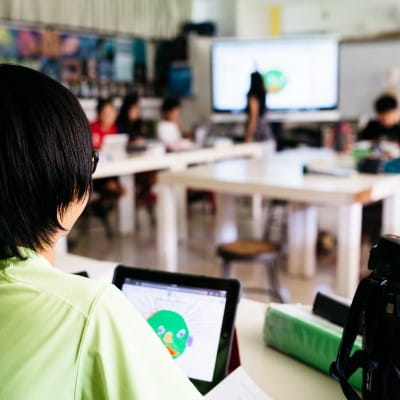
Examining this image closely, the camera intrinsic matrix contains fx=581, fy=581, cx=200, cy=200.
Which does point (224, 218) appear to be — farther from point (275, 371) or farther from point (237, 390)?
point (237, 390)

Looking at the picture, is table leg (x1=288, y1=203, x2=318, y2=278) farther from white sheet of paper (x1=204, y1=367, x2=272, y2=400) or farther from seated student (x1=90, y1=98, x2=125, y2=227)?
white sheet of paper (x1=204, y1=367, x2=272, y2=400)

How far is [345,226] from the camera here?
274 cm

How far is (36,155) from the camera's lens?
639 millimetres

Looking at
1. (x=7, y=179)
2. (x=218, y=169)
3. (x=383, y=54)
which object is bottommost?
(x=218, y=169)

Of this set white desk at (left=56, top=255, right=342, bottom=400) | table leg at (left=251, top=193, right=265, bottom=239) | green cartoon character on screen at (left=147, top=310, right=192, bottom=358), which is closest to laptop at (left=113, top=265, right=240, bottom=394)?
green cartoon character on screen at (left=147, top=310, right=192, bottom=358)

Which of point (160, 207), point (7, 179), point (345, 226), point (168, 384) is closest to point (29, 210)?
point (7, 179)

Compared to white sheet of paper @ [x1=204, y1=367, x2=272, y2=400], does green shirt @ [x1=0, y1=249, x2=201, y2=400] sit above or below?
above

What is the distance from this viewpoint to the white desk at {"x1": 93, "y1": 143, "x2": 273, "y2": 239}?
3.64 m

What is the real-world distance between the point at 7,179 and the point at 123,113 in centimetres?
490

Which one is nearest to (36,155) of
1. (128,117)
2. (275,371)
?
(275,371)

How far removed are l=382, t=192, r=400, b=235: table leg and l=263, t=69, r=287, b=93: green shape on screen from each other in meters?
3.19

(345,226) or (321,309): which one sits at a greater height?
(321,309)

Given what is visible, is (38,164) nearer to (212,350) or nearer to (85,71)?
(212,350)

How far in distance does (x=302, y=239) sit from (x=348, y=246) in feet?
→ 3.36
